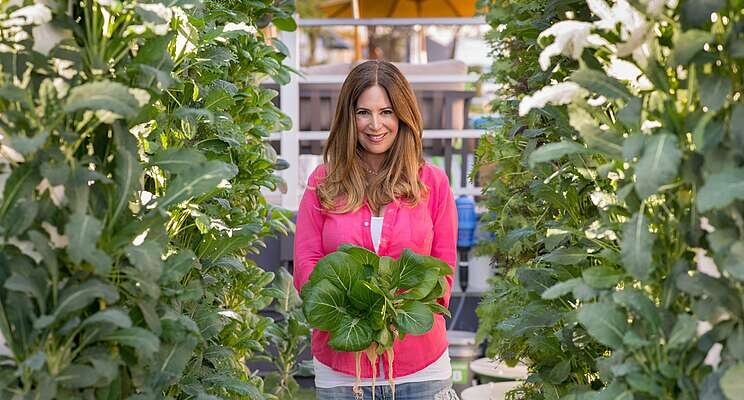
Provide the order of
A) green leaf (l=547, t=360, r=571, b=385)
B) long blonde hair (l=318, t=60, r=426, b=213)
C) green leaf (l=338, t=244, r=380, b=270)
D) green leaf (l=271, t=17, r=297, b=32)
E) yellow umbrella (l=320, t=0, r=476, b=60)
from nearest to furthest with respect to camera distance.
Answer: green leaf (l=547, t=360, r=571, b=385)
green leaf (l=338, t=244, r=380, b=270)
long blonde hair (l=318, t=60, r=426, b=213)
green leaf (l=271, t=17, r=297, b=32)
yellow umbrella (l=320, t=0, r=476, b=60)

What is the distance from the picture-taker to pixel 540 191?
2963mm

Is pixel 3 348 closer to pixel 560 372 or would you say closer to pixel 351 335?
pixel 351 335

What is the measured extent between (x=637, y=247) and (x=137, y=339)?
0.99 m

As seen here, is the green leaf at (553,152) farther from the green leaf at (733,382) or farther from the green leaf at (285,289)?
the green leaf at (285,289)

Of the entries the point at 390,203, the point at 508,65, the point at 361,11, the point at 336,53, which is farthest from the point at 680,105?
the point at 336,53

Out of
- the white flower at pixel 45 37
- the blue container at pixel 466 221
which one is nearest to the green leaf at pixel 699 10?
the white flower at pixel 45 37

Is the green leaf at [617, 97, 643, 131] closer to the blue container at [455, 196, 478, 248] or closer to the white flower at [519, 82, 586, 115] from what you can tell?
the white flower at [519, 82, 586, 115]

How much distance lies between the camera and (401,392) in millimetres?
3137

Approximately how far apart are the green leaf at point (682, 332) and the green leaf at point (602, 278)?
22 centimetres

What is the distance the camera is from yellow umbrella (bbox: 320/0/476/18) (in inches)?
351

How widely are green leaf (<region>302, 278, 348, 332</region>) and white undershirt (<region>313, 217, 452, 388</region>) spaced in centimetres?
23

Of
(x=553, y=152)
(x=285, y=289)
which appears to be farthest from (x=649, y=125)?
(x=285, y=289)

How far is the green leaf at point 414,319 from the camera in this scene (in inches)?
115

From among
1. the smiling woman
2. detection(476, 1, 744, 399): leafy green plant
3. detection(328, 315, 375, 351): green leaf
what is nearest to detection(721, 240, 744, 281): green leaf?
detection(476, 1, 744, 399): leafy green plant
